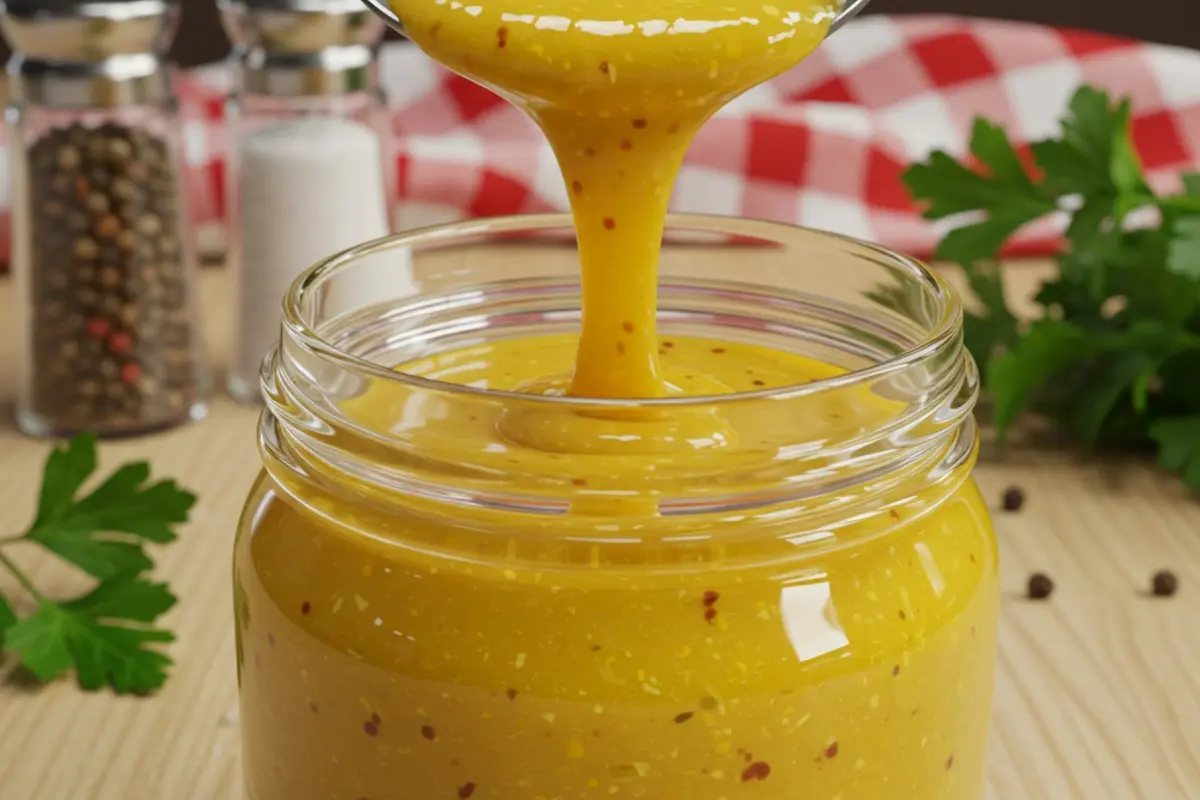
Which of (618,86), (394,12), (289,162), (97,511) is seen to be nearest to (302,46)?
(289,162)

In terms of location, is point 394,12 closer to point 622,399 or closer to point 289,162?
point 622,399

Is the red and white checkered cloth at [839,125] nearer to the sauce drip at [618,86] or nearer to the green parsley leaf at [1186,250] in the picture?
the green parsley leaf at [1186,250]

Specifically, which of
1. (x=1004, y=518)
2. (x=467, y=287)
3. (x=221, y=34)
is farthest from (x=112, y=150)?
(x=221, y=34)

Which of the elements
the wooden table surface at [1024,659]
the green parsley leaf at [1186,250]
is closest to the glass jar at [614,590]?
the wooden table surface at [1024,659]

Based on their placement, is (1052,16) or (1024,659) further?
(1052,16)

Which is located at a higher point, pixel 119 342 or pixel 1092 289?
pixel 1092 289

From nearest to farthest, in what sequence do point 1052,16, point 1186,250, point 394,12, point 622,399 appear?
point 622,399
point 394,12
point 1186,250
point 1052,16
